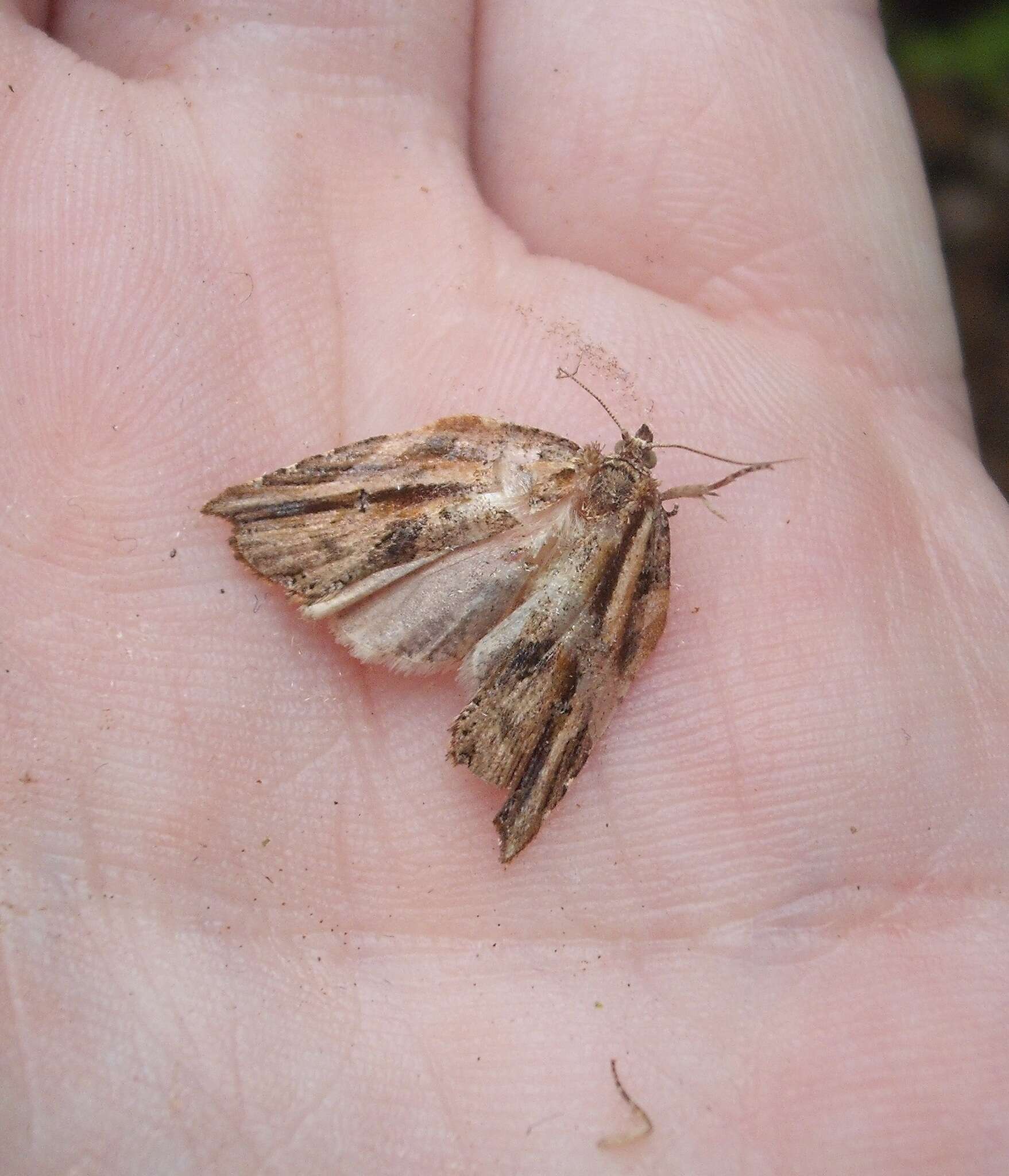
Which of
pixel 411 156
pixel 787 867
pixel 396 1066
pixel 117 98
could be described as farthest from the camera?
pixel 411 156

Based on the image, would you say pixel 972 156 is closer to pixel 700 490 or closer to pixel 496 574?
pixel 700 490

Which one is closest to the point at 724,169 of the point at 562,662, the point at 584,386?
the point at 584,386

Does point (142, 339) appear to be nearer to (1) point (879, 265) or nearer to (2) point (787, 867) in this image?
(2) point (787, 867)

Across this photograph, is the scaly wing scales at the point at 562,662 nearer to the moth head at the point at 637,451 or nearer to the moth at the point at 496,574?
the moth at the point at 496,574

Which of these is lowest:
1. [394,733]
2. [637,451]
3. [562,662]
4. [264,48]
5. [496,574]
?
[394,733]

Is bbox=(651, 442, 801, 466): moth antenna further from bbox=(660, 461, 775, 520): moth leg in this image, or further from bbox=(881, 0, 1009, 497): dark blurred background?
bbox=(881, 0, 1009, 497): dark blurred background

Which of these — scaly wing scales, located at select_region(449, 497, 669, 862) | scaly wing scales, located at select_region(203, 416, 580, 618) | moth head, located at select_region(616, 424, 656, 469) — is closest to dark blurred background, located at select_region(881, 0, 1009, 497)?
moth head, located at select_region(616, 424, 656, 469)

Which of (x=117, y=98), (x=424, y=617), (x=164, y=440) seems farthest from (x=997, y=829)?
(x=117, y=98)

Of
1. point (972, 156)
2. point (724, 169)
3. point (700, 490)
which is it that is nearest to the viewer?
point (700, 490)
